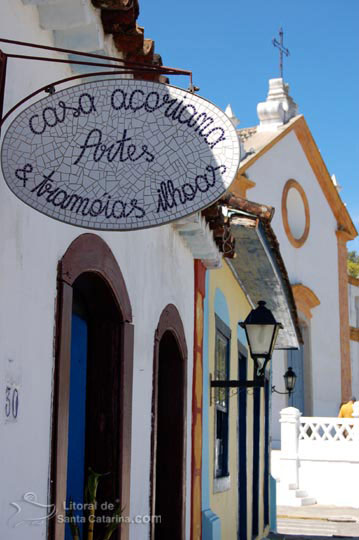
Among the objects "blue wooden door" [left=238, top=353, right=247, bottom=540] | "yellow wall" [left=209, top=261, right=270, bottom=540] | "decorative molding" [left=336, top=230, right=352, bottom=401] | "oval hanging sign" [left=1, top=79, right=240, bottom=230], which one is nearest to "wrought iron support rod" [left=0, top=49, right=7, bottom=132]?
"oval hanging sign" [left=1, top=79, right=240, bottom=230]

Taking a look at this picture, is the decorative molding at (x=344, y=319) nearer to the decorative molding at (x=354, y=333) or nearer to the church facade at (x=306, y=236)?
the church facade at (x=306, y=236)

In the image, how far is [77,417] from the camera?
4.96 m

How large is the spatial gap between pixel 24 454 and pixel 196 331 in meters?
4.55

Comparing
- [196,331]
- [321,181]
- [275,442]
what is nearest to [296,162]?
[321,181]

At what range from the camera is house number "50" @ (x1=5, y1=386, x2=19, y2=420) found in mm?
3359

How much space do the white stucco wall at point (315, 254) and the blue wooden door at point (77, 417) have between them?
58.0ft

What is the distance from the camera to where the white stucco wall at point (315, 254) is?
2366 cm

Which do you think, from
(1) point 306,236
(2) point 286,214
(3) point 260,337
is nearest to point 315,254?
(1) point 306,236

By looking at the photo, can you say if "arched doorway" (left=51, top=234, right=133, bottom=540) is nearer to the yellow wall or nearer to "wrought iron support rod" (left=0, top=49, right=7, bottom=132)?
"wrought iron support rod" (left=0, top=49, right=7, bottom=132)

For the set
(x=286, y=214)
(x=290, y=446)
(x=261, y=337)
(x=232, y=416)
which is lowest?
(x=290, y=446)

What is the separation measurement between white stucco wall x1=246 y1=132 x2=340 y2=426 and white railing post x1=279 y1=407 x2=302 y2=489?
15.0ft

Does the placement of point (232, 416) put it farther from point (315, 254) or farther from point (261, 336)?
point (315, 254)

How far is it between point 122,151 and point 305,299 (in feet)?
70.9

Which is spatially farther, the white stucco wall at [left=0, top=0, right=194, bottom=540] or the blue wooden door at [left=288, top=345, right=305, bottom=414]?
Answer: the blue wooden door at [left=288, top=345, right=305, bottom=414]
